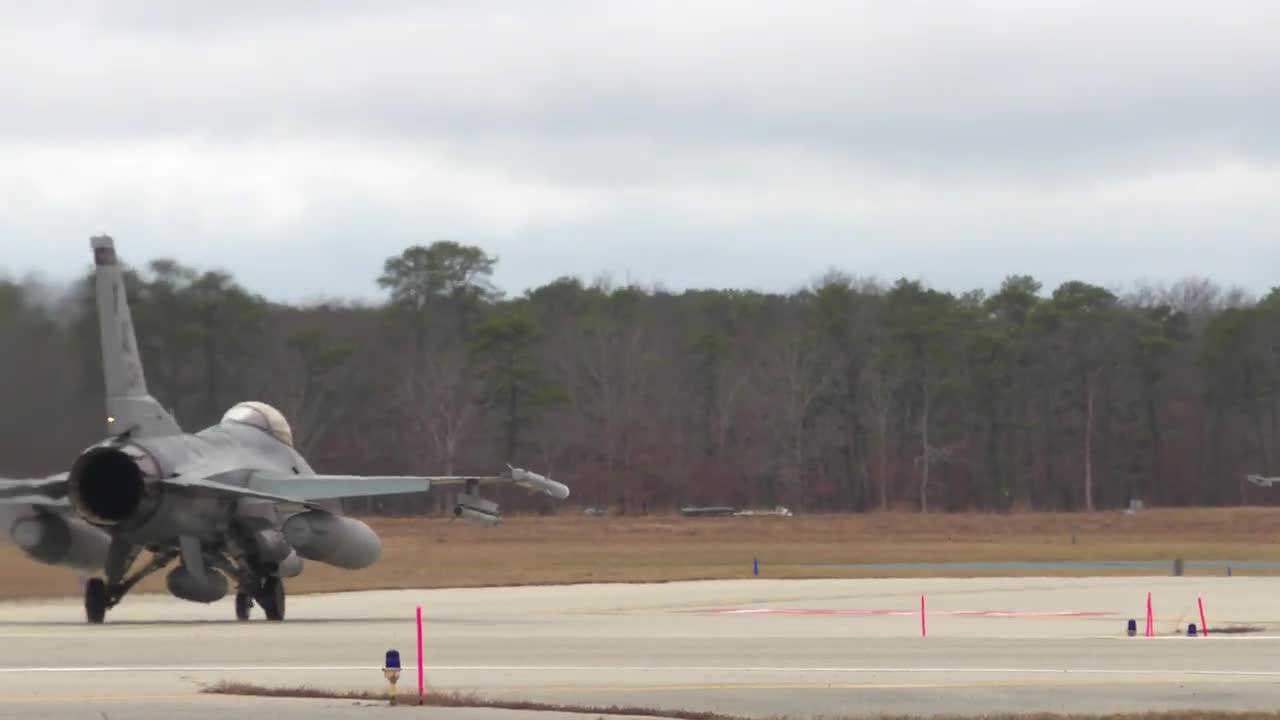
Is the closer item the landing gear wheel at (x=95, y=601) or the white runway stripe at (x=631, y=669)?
the white runway stripe at (x=631, y=669)

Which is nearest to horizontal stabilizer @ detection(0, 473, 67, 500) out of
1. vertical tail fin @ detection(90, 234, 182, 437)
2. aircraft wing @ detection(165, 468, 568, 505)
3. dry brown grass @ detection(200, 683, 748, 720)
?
vertical tail fin @ detection(90, 234, 182, 437)

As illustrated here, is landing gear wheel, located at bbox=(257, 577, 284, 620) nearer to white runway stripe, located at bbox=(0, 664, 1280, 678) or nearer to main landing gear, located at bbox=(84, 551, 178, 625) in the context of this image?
main landing gear, located at bbox=(84, 551, 178, 625)

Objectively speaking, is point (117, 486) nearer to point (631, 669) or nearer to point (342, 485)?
point (342, 485)

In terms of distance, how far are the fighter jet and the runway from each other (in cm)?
98

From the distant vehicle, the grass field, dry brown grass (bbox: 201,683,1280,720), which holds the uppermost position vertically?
dry brown grass (bbox: 201,683,1280,720)

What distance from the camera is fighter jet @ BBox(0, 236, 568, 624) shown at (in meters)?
33.6

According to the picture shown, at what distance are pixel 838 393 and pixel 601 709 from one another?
4251 inches

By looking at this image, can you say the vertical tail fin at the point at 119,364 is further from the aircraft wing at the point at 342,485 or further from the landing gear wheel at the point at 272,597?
the landing gear wheel at the point at 272,597

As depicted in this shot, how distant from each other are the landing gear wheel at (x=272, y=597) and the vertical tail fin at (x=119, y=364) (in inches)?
121

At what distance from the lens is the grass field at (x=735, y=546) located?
5175 cm

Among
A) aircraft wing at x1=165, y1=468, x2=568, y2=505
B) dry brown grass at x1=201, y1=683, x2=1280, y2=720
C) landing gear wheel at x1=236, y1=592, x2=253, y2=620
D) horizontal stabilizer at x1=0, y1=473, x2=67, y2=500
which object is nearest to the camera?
dry brown grass at x1=201, y1=683, x2=1280, y2=720

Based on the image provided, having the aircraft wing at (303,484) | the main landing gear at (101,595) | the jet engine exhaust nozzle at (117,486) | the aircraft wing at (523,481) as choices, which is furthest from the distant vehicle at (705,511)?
the jet engine exhaust nozzle at (117,486)

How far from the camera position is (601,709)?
1912 cm

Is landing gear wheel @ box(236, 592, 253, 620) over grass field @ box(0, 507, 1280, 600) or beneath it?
over
